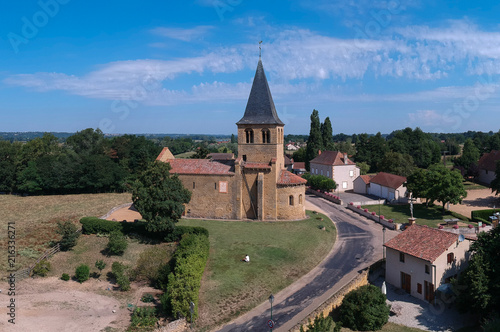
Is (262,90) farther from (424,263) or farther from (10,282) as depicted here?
(10,282)

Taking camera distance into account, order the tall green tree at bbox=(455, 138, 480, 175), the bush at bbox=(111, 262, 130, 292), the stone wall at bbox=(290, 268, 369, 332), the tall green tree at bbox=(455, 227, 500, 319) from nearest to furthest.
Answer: the stone wall at bbox=(290, 268, 369, 332) → the tall green tree at bbox=(455, 227, 500, 319) → the bush at bbox=(111, 262, 130, 292) → the tall green tree at bbox=(455, 138, 480, 175)

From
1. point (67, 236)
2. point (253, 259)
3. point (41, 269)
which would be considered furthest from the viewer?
point (67, 236)

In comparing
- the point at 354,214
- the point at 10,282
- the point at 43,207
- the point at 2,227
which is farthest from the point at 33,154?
the point at 354,214

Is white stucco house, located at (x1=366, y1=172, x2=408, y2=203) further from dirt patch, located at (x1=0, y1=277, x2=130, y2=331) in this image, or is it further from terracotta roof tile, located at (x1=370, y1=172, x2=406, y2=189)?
dirt patch, located at (x1=0, y1=277, x2=130, y2=331)

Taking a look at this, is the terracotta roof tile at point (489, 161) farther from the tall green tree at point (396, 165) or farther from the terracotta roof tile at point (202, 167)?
the terracotta roof tile at point (202, 167)

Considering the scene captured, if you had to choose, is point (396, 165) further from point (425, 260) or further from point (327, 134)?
point (425, 260)

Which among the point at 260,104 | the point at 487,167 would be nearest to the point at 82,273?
the point at 260,104

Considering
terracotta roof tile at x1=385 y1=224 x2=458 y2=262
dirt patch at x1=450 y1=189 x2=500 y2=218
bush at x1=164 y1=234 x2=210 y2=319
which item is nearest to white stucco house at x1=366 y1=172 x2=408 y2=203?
dirt patch at x1=450 y1=189 x2=500 y2=218
